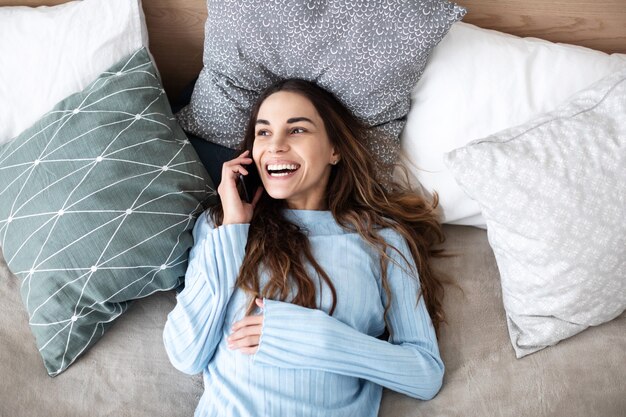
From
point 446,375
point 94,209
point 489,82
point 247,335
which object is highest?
point 489,82

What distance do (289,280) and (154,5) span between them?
2.92 feet

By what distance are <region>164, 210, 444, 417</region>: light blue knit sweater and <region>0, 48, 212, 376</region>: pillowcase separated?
0.11 meters

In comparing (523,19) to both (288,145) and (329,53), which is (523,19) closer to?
(329,53)

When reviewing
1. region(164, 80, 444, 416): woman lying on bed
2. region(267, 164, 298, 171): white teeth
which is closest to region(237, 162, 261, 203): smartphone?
region(164, 80, 444, 416): woman lying on bed

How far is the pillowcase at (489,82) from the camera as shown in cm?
144

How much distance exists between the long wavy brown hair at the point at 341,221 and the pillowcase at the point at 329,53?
0.05m

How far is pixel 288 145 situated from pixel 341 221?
0.22 meters

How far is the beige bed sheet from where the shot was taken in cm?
123

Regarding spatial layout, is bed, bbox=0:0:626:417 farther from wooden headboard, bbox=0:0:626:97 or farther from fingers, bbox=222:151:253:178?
fingers, bbox=222:151:253:178

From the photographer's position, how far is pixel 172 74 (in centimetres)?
181

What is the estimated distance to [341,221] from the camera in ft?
4.69

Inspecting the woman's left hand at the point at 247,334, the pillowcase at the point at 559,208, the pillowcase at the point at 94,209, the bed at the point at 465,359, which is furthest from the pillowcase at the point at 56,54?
the pillowcase at the point at 559,208

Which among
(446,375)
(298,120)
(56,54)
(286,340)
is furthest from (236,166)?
(446,375)

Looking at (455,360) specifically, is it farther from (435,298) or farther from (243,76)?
(243,76)
